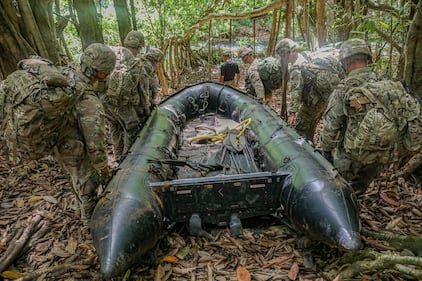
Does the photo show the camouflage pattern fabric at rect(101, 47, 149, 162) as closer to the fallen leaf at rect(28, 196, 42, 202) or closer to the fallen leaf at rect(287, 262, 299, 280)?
the fallen leaf at rect(28, 196, 42, 202)

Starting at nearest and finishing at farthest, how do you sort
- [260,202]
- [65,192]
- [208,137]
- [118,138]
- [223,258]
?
1. [223,258]
2. [260,202]
3. [65,192]
4. [208,137]
5. [118,138]

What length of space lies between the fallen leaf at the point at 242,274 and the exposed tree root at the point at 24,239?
192 cm

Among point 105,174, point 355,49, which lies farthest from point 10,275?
point 355,49

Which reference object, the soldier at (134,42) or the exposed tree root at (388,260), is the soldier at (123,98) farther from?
the exposed tree root at (388,260)

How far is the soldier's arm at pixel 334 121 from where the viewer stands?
3.33 meters

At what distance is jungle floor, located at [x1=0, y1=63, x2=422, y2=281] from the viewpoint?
2.73m

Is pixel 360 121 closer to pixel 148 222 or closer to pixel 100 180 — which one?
pixel 148 222

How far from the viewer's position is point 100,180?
3.51 m

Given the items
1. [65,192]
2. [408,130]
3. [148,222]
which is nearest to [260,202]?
[148,222]

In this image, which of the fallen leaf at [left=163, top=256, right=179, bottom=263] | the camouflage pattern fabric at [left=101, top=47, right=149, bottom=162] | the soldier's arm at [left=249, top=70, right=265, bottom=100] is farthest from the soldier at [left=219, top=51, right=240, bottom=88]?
the fallen leaf at [left=163, top=256, right=179, bottom=263]

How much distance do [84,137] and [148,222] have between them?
105 cm

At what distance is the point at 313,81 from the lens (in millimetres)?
4750

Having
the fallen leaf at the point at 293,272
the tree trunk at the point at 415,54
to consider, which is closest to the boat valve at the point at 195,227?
the fallen leaf at the point at 293,272

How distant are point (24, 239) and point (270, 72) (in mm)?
4728
